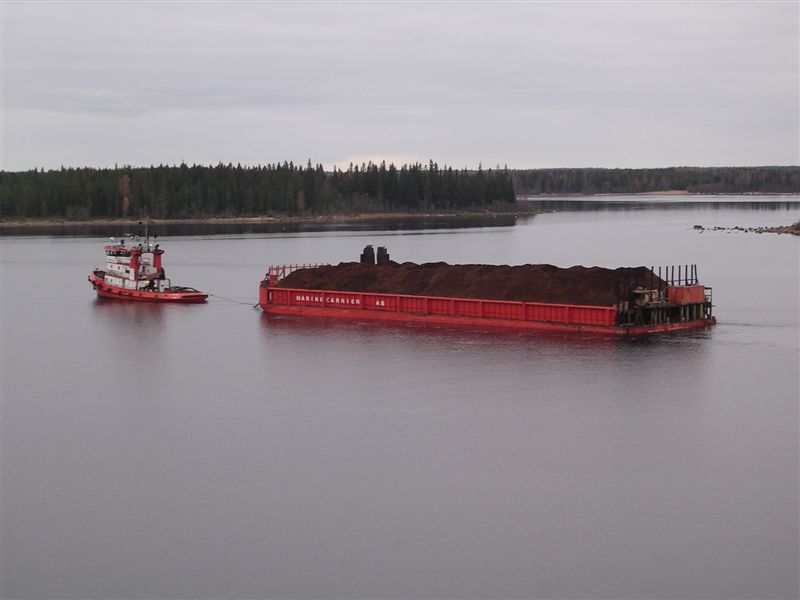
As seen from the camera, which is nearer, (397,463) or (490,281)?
(397,463)

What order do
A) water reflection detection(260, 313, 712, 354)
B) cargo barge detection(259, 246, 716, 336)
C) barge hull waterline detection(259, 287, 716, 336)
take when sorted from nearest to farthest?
water reflection detection(260, 313, 712, 354) < barge hull waterline detection(259, 287, 716, 336) < cargo barge detection(259, 246, 716, 336)

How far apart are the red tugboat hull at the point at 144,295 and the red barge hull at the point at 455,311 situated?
6.09 metres

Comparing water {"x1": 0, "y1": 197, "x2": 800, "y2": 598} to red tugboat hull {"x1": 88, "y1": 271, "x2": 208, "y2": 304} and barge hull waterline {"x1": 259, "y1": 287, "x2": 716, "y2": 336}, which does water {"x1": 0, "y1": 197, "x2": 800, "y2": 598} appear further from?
red tugboat hull {"x1": 88, "y1": 271, "x2": 208, "y2": 304}

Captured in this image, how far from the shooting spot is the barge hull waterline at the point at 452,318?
4516cm

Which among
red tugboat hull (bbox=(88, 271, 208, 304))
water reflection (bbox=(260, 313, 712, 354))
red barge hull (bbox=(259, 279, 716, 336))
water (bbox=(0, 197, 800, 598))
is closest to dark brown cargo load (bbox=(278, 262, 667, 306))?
red barge hull (bbox=(259, 279, 716, 336))

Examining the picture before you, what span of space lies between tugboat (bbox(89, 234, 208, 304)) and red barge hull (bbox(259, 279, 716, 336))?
732 centimetres

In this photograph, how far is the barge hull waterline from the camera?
148ft

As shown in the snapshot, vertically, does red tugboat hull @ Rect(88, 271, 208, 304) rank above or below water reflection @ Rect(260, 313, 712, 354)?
above

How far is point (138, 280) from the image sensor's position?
207ft

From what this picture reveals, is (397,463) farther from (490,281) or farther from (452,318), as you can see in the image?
(490,281)

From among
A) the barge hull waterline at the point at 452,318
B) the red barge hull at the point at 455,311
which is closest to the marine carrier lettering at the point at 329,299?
the red barge hull at the point at 455,311

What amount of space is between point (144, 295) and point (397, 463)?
39.1 m

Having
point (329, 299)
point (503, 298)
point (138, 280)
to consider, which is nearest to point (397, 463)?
point (503, 298)

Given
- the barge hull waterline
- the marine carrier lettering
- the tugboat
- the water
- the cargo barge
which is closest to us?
the water
